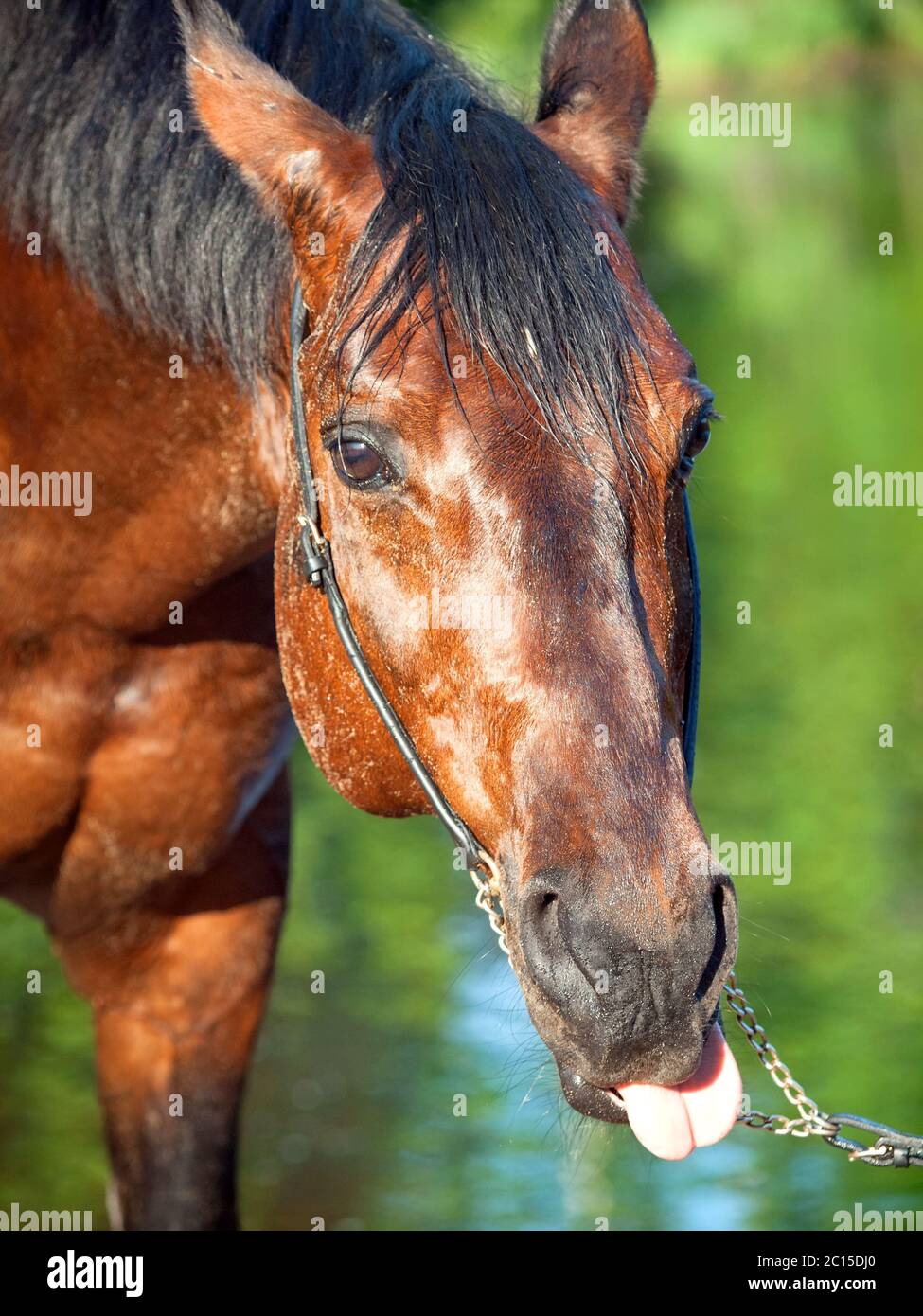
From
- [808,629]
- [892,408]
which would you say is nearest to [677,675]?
[808,629]

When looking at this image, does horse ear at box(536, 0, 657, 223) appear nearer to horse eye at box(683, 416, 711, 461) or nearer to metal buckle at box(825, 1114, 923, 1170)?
horse eye at box(683, 416, 711, 461)

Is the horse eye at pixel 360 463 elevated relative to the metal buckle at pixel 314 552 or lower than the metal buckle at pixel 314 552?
elevated

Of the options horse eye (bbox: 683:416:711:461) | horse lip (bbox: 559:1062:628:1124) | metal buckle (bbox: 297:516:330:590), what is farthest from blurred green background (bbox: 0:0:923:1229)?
metal buckle (bbox: 297:516:330:590)

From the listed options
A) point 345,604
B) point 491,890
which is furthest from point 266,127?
point 491,890

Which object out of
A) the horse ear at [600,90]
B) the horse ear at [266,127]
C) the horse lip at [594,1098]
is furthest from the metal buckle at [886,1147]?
the horse ear at [266,127]

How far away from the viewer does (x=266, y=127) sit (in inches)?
103

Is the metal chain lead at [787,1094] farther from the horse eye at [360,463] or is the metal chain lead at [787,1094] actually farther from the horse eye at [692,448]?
the horse eye at [360,463]

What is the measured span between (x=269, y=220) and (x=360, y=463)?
58cm

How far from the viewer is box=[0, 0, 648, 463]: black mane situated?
2.41 m

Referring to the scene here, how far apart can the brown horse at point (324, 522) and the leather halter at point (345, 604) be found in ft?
0.12

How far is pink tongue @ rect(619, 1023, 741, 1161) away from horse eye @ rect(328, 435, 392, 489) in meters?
0.96

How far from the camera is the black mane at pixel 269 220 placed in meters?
2.41

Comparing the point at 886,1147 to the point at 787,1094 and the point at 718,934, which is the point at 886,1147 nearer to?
the point at 787,1094

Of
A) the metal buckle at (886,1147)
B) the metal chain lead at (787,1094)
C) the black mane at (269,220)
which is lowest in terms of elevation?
the metal buckle at (886,1147)
